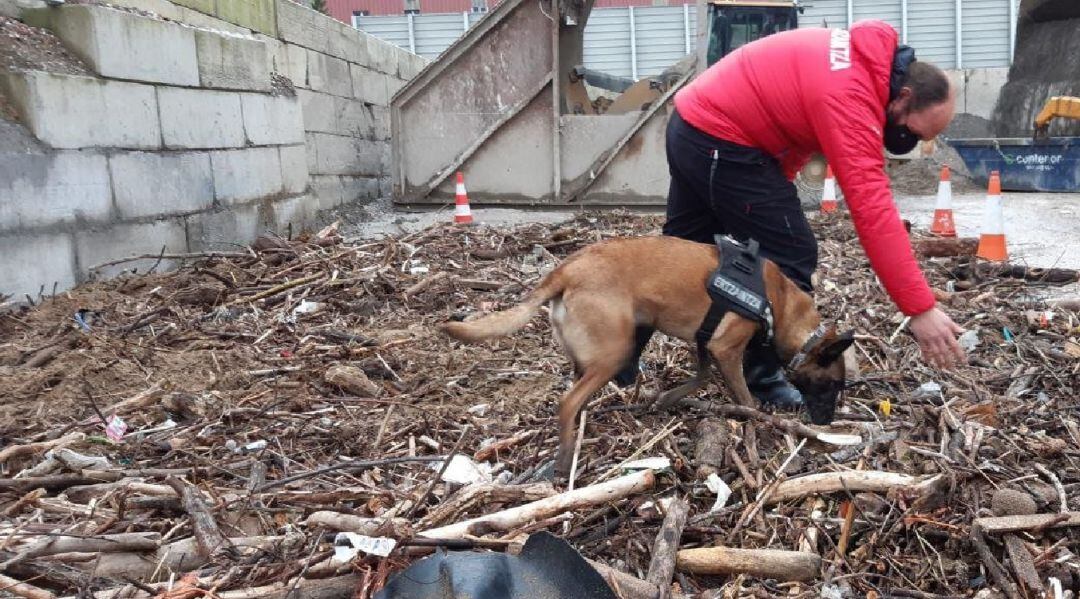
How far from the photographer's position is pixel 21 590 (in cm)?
249

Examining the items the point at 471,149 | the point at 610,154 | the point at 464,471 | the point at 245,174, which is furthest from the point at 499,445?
the point at 471,149

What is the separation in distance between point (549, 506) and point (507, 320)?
36.7 inches

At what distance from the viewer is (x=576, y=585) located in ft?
7.86

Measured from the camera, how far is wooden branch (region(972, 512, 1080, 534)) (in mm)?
2797

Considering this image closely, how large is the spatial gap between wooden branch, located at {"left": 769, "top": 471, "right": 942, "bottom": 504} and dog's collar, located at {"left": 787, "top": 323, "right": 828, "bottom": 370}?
850mm

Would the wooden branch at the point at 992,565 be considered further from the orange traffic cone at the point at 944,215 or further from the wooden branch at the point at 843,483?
the orange traffic cone at the point at 944,215

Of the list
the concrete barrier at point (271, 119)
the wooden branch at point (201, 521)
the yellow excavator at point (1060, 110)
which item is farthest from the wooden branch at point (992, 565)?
the yellow excavator at point (1060, 110)

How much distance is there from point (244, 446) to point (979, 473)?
301cm

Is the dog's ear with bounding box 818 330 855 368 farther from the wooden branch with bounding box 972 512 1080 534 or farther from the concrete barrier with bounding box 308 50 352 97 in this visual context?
the concrete barrier with bounding box 308 50 352 97

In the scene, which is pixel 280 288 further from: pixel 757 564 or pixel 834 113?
pixel 757 564

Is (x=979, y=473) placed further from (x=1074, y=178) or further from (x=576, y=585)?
(x=1074, y=178)

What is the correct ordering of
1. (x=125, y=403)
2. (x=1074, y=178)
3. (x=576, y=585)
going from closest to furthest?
(x=576, y=585), (x=125, y=403), (x=1074, y=178)

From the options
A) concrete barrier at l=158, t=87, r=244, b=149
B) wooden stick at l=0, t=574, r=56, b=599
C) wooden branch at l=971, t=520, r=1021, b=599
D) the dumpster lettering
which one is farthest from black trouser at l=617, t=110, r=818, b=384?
the dumpster lettering

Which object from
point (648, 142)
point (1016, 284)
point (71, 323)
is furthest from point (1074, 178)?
point (71, 323)
